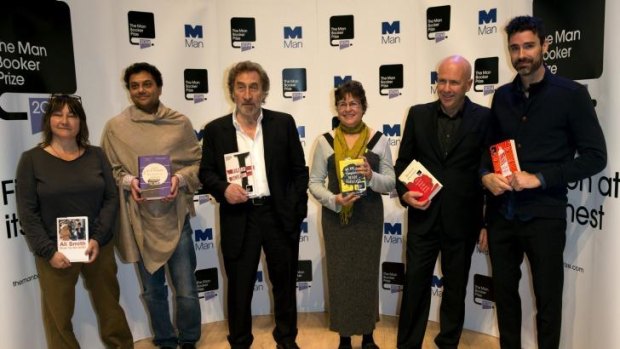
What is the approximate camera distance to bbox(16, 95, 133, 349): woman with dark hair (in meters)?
2.69

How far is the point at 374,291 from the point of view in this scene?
3182 millimetres

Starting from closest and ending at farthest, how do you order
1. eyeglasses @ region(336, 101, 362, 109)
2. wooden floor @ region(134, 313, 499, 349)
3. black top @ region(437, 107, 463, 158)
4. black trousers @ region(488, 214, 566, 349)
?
black trousers @ region(488, 214, 566, 349) → black top @ region(437, 107, 463, 158) → eyeglasses @ region(336, 101, 362, 109) → wooden floor @ region(134, 313, 499, 349)

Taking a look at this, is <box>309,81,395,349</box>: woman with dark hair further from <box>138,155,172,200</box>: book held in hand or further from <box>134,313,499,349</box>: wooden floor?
<box>138,155,172,200</box>: book held in hand

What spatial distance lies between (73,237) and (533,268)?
2645mm

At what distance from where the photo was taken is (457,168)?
9.39 ft

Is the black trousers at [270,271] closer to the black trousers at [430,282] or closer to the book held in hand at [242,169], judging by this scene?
the book held in hand at [242,169]

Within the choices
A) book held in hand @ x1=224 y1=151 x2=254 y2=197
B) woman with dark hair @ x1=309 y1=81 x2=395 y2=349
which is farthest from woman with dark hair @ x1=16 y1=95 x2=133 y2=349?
woman with dark hair @ x1=309 y1=81 x2=395 y2=349

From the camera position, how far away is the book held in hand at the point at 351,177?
2.86 meters

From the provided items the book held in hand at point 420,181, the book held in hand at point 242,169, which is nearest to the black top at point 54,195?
the book held in hand at point 242,169

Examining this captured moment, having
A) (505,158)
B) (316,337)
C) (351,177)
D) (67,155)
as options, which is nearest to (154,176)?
(67,155)

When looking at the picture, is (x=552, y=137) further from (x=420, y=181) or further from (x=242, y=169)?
(x=242, y=169)

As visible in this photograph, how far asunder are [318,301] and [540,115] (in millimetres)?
2720

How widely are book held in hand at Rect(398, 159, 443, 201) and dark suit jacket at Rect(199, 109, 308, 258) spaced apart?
2.21 feet

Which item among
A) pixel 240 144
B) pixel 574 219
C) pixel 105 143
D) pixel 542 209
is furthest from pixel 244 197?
pixel 574 219
